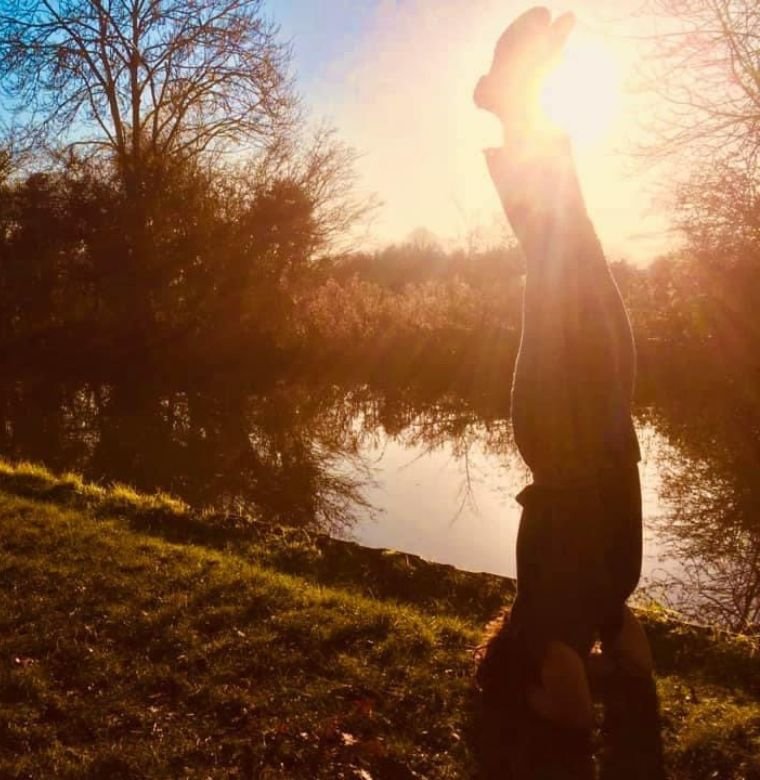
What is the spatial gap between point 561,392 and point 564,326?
29 cm

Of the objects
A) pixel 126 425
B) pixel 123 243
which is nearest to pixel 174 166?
Result: pixel 123 243

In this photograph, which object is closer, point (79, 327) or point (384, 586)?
point (384, 586)

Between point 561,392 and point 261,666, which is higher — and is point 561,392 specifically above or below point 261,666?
above

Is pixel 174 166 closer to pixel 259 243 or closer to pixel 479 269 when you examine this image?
pixel 259 243

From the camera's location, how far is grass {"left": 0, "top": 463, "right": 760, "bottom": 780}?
3.69 m

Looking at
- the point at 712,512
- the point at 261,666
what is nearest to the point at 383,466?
the point at 712,512

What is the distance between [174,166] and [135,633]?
64.1ft

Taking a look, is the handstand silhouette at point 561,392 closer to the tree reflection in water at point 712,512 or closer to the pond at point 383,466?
the tree reflection in water at point 712,512

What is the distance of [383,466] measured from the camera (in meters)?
12.6

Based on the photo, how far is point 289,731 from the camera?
3900mm

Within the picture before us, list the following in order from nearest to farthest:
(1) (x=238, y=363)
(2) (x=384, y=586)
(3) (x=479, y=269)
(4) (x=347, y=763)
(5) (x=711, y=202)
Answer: (4) (x=347, y=763)
(2) (x=384, y=586)
(5) (x=711, y=202)
(1) (x=238, y=363)
(3) (x=479, y=269)

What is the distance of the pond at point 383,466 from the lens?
8219mm

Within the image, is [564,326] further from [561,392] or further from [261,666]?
[261,666]

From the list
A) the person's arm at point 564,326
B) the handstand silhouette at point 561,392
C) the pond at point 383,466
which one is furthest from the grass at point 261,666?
the pond at point 383,466
